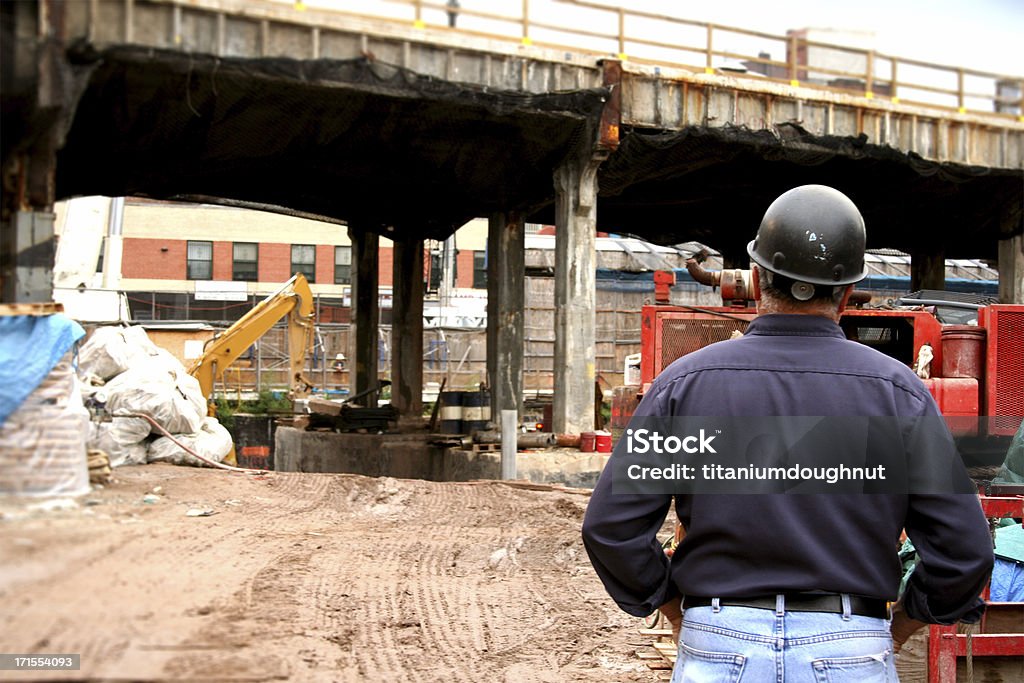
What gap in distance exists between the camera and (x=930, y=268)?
26.3 metres

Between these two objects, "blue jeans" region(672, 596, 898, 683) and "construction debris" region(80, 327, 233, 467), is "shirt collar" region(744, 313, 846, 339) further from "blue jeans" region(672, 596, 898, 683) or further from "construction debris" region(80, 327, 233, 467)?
"construction debris" region(80, 327, 233, 467)

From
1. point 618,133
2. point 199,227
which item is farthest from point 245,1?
point 199,227

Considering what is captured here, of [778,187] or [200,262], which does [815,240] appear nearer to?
[778,187]

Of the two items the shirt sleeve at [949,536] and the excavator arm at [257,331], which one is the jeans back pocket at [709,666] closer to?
the shirt sleeve at [949,536]

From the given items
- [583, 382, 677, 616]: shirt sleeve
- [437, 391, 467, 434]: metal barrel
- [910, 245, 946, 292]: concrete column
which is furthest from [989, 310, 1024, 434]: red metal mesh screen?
[583, 382, 677, 616]: shirt sleeve

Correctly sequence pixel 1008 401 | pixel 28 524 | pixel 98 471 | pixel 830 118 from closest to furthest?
pixel 28 524
pixel 98 471
pixel 1008 401
pixel 830 118

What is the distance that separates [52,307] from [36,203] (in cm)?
20

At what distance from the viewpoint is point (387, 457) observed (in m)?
20.5

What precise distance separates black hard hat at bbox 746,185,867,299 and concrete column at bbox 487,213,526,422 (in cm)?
1765

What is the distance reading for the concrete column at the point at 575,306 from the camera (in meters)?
16.9

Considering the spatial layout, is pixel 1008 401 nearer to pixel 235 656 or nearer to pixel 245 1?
pixel 245 1

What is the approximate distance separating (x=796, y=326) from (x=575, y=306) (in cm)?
1429

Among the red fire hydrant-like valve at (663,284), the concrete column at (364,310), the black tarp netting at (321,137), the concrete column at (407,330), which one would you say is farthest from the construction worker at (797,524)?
the concrete column at (364,310)

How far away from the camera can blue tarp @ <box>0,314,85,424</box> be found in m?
1.71
